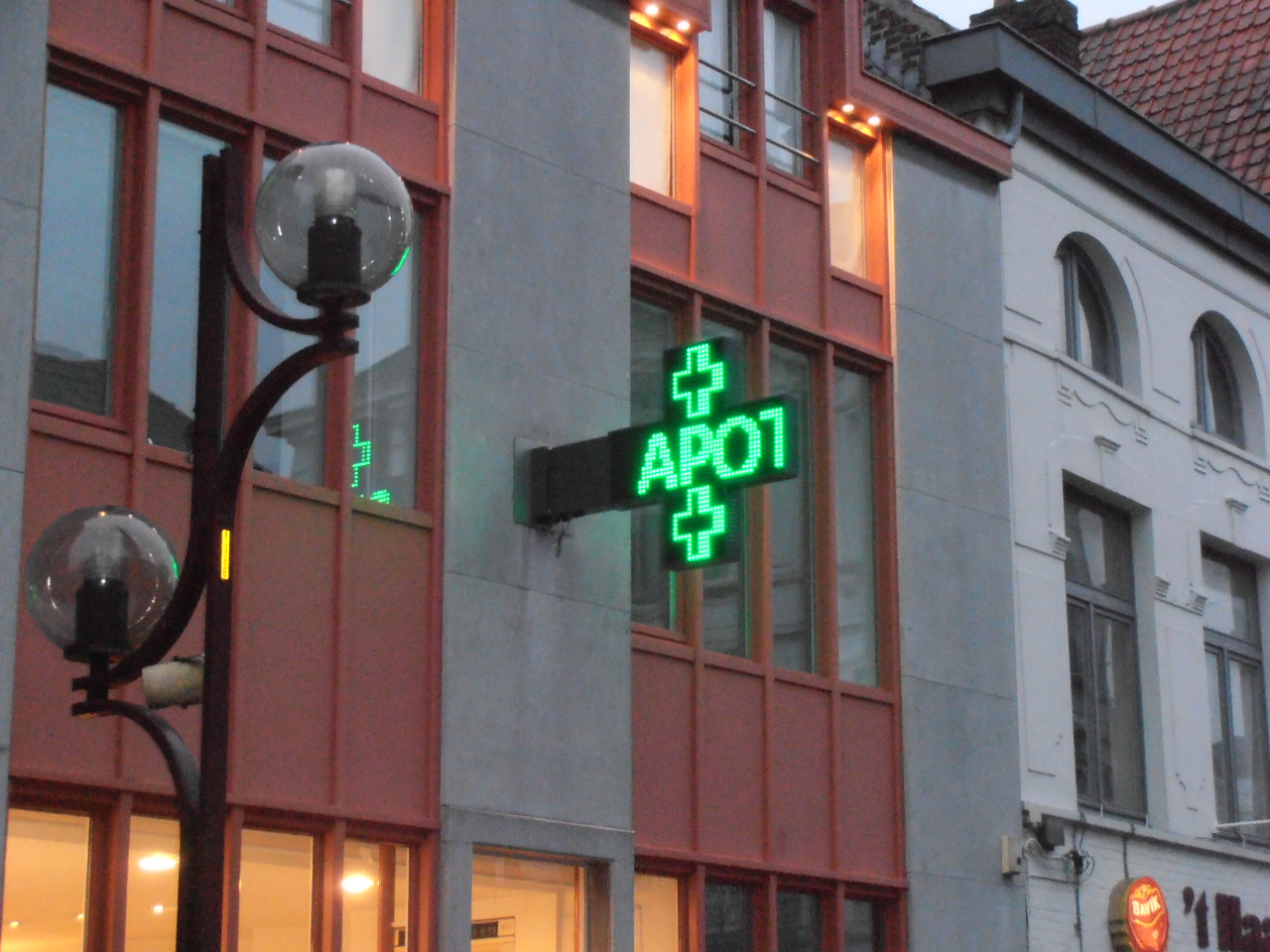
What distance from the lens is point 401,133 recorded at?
14875 millimetres

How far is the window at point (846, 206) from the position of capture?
18.8m

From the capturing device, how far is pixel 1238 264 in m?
24.8

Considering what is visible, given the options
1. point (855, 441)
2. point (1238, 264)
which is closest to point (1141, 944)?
point (855, 441)

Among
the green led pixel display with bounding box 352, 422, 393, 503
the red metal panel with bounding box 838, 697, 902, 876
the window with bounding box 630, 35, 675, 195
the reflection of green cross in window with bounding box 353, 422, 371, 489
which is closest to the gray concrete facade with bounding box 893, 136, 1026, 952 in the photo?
the red metal panel with bounding box 838, 697, 902, 876

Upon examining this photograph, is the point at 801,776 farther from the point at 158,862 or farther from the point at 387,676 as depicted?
the point at 158,862

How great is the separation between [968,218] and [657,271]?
15.1ft

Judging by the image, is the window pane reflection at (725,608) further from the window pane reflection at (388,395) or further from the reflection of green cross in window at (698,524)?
the window pane reflection at (388,395)

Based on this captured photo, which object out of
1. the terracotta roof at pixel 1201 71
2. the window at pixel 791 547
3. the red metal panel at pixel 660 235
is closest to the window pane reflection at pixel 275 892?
the window at pixel 791 547

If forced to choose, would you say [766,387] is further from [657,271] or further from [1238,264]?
[1238,264]

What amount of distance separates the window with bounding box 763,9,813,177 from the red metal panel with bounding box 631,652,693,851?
15.6ft

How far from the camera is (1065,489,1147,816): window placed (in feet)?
68.4

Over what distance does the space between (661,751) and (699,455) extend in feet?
9.35

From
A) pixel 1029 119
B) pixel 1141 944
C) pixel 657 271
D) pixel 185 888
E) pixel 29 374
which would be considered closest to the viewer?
pixel 185 888

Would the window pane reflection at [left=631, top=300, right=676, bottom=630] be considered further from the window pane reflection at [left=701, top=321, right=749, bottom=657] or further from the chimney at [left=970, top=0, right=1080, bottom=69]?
the chimney at [left=970, top=0, right=1080, bottom=69]
